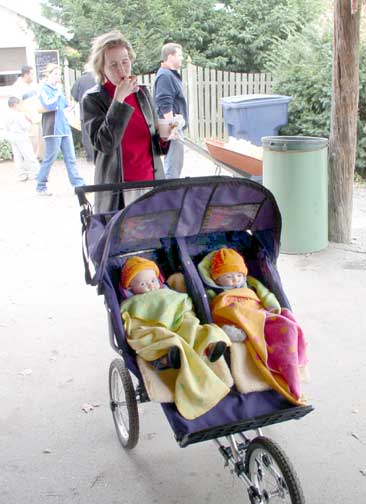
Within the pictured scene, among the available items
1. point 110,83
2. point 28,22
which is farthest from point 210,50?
point 110,83

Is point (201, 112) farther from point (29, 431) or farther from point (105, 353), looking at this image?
point (29, 431)

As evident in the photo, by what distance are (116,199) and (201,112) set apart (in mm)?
10152

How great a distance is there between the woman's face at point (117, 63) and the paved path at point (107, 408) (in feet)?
5.97

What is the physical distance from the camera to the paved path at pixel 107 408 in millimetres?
2822

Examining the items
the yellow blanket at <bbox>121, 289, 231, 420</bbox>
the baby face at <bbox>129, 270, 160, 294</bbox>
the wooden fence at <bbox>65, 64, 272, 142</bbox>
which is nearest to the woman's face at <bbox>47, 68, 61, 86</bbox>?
the wooden fence at <bbox>65, 64, 272, 142</bbox>

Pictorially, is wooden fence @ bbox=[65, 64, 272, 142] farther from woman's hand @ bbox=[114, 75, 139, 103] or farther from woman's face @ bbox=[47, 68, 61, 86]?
woman's hand @ bbox=[114, 75, 139, 103]

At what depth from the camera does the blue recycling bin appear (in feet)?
29.9

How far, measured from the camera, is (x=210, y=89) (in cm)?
1309

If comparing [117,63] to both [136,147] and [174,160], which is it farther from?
[174,160]

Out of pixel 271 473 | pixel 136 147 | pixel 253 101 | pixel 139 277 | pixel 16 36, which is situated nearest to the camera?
pixel 271 473

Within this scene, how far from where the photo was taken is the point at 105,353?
4.11 m

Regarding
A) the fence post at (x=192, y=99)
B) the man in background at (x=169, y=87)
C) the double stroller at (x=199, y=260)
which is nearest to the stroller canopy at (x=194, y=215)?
the double stroller at (x=199, y=260)

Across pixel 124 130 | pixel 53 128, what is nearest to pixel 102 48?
pixel 124 130

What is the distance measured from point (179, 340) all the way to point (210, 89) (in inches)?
446
